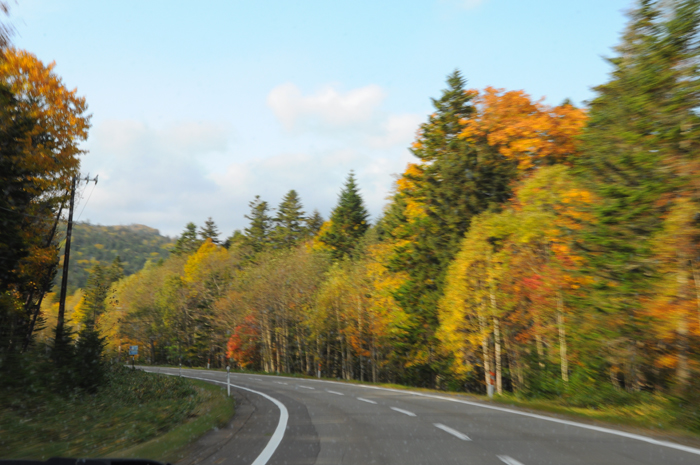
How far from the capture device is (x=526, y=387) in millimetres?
22188

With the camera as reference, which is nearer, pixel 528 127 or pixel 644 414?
pixel 644 414

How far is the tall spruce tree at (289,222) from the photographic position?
73.7 metres

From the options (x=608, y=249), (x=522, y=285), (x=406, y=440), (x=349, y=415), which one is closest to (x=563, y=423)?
(x=406, y=440)

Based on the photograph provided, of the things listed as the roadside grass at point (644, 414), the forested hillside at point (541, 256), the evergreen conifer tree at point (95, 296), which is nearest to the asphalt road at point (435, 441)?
the roadside grass at point (644, 414)

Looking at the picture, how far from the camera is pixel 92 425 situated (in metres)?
11.9

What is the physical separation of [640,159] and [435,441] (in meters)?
11.8

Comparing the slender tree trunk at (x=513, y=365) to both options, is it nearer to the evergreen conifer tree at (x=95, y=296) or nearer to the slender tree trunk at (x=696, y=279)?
the slender tree trunk at (x=696, y=279)

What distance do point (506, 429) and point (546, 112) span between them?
1926cm

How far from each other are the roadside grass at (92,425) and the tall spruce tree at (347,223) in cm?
3979

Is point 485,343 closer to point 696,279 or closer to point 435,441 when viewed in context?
point 696,279

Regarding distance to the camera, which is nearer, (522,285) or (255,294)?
(522,285)

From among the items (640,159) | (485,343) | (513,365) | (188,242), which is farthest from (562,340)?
(188,242)

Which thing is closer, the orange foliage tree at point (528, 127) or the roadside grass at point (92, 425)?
the roadside grass at point (92, 425)

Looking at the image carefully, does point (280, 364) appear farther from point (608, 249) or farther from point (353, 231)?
point (608, 249)
